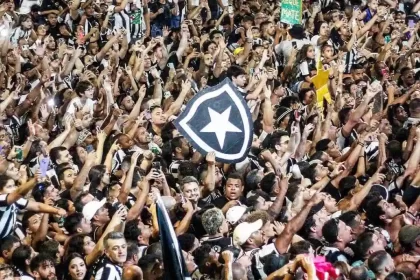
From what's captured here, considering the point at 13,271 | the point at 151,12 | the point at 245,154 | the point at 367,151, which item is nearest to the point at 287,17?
the point at 151,12

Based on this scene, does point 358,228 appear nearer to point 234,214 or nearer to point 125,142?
point 234,214

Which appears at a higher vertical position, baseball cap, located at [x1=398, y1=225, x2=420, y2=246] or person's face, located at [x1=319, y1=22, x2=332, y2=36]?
baseball cap, located at [x1=398, y1=225, x2=420, y2=246]

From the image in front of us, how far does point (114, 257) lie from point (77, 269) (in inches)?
10.5

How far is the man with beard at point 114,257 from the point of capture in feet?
24.8

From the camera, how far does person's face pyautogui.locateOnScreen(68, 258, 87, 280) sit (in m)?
7.59

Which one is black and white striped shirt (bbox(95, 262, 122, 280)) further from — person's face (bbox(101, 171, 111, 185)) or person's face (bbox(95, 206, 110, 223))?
person's face (bbox(101, 171, 111, 185))

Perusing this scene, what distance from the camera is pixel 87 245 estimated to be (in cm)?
801

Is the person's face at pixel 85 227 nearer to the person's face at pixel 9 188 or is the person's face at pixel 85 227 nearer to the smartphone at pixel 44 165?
the person's face at pixel 9 188

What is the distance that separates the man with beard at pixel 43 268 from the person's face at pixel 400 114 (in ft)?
18.4

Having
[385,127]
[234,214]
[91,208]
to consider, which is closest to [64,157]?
[91,208]

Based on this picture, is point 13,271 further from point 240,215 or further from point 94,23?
point 94,23

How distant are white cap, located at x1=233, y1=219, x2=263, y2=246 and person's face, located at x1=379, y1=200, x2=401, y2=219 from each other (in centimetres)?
131

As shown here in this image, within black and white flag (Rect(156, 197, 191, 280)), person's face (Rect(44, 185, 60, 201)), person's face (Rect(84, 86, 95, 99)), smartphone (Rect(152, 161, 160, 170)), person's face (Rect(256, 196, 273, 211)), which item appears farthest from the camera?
person's face (Rect(84, 86, 95, 99))

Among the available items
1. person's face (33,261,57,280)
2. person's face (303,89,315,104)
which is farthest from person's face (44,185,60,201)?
person's face (303,89,315,104)
